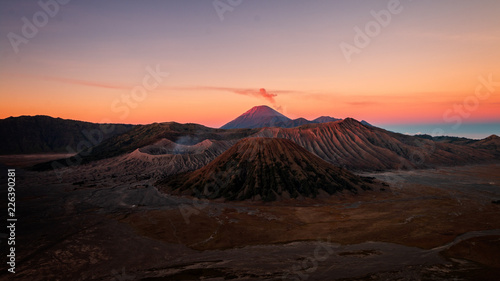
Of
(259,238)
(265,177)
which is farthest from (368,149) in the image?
(259,238)

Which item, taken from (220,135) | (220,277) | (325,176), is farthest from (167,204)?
(220,135)

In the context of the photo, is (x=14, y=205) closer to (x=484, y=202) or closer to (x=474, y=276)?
(x=474, y=276)

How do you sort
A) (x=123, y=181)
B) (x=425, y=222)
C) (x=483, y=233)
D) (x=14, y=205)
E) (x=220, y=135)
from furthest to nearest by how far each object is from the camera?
(x=220, y=135) → (x=123, y=181) → (x=14, y=205) → (x=425, y=222) → (x=483, y=233)

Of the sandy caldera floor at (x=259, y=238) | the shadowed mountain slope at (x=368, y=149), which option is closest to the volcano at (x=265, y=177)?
the sandy caldera floor at (x=259, y=238)

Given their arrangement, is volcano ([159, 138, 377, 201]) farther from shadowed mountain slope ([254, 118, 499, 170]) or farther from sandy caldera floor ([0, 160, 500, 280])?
shadowed mountain slope ([254, 118, 499, 170])

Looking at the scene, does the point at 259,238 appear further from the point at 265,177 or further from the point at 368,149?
the point at 368,149

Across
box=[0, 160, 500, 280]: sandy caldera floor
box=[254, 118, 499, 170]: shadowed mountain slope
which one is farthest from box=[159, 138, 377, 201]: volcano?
box=[254, 118, 499, 170]: shadowed mountain slope

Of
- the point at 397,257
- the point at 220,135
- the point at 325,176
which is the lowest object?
the point at 397,257

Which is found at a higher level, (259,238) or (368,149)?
(368,149)
